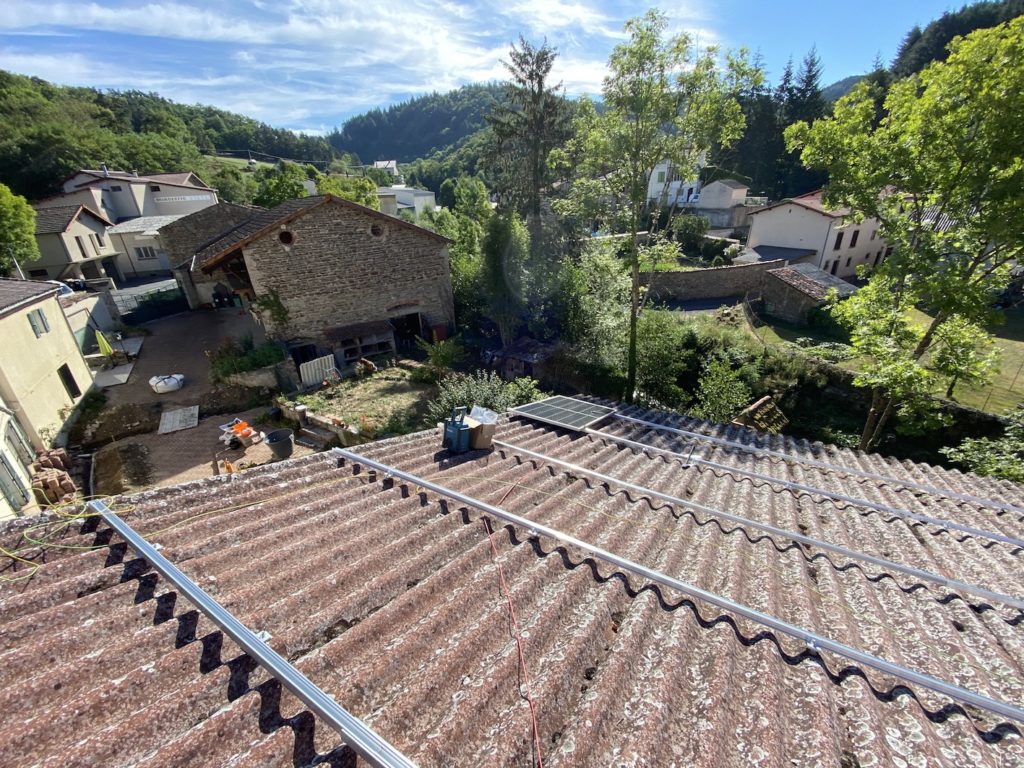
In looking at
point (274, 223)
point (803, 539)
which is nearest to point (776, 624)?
point (803, 539)

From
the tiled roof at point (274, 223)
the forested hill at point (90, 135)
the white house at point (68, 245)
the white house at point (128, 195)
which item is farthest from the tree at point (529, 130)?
the forested hill at point (90, 135)

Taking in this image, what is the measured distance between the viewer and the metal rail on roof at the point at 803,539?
10.6ft

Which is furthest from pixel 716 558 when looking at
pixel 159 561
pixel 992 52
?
pixel 992 52

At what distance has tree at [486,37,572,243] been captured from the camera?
22625 mm

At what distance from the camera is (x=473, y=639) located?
2377 mm

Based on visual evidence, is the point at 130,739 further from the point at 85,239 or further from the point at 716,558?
the point at 85,239

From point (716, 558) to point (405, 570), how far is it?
8.34ft

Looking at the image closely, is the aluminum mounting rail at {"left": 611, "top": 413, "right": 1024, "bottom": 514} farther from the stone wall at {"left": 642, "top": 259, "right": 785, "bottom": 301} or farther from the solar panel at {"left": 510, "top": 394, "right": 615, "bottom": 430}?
the stone wall at {"left": 642, "top": 259, "right": 785, "bottom": 301}

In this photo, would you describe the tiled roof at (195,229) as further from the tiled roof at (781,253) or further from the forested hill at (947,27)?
the forested hill at (947,27)

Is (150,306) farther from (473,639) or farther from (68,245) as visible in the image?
(473,639)

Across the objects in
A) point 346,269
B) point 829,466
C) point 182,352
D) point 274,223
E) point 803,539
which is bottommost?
point 182,352

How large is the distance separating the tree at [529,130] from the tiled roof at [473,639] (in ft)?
65.8

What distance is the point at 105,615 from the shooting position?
2.24 meters

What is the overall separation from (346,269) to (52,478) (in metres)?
10.9
